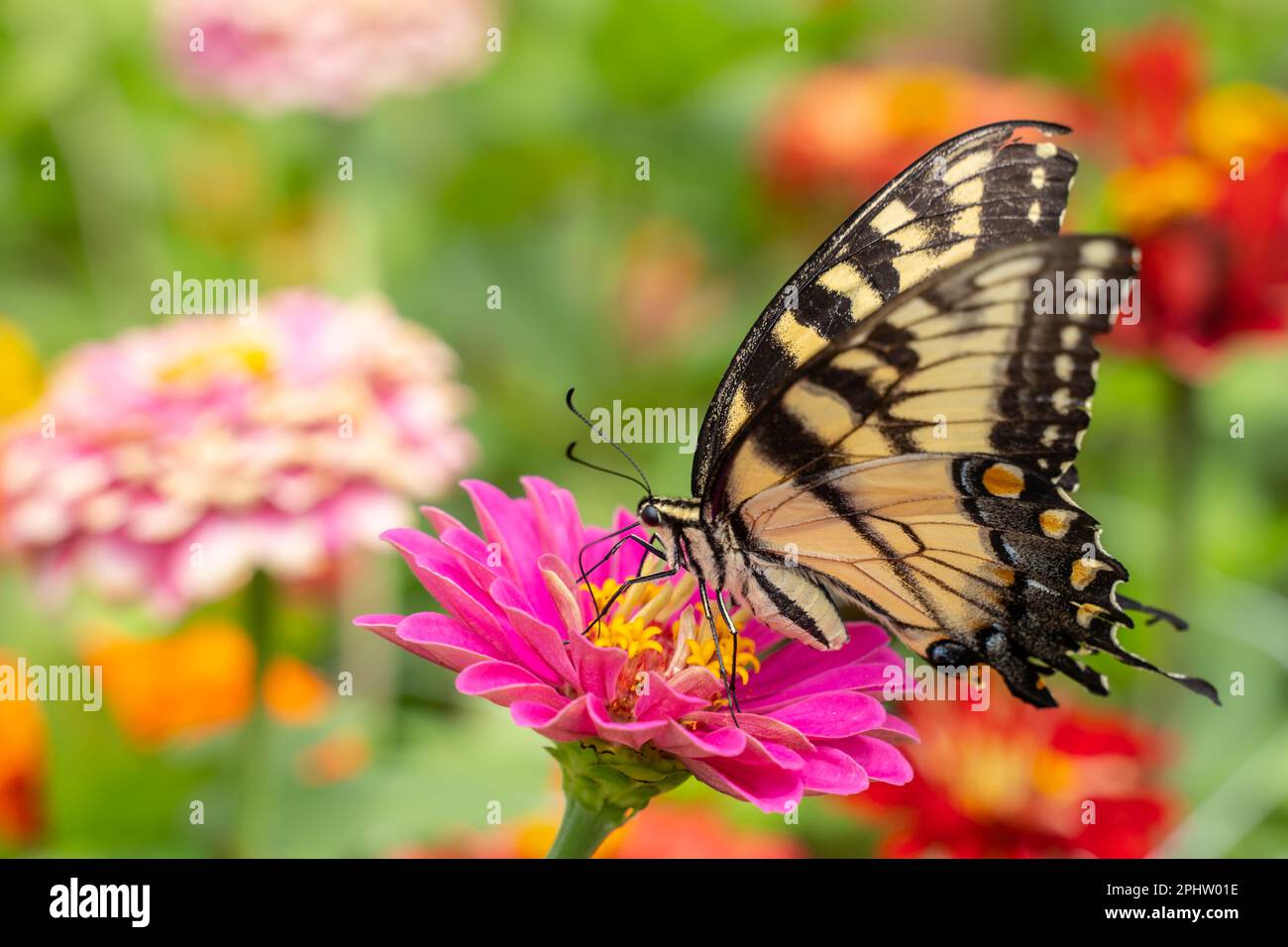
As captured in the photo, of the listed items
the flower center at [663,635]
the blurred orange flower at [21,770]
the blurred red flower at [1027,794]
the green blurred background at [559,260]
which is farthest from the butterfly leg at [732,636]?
the blurred orange flower at [21,770]

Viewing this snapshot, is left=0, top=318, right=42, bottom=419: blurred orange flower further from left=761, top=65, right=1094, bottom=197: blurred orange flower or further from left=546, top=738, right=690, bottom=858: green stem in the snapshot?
left=546, top=738, right=690, bottom=858: green stem

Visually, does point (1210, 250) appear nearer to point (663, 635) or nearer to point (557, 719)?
point (663, 635)

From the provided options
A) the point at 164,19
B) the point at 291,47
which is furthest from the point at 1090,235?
the point at 164,19

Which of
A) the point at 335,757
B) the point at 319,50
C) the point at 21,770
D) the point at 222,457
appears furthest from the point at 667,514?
the point at 319,50

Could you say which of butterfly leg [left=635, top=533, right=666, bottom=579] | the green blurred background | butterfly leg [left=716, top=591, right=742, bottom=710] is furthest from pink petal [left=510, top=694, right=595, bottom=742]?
the green blurred background

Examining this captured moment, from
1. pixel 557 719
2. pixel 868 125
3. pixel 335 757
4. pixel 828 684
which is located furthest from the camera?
pixel 868 125
